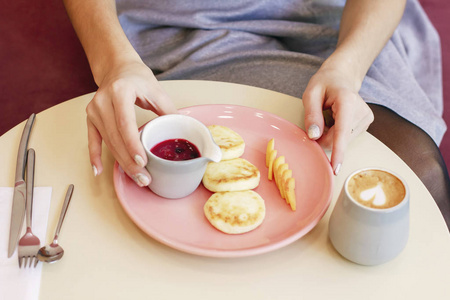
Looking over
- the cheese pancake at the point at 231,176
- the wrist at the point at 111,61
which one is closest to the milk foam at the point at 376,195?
the cheese pancake at the point at 231,176

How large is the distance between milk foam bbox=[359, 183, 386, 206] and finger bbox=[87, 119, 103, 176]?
0.53 m

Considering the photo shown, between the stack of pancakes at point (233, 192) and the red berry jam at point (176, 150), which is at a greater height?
the red berry jam at point (176, 150)

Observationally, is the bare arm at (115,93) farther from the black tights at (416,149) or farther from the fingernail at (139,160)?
the black tights at (416,149)

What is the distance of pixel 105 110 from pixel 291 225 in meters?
0.46

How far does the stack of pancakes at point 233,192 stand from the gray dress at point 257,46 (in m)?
0.42

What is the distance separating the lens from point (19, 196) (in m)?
0.94

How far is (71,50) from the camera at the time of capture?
1.77 m

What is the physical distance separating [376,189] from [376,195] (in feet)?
0.04

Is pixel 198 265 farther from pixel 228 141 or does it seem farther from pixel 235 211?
pixel 228 141

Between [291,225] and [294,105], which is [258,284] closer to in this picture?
[291,225]

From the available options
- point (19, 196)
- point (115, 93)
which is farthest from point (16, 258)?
point (115, 93)

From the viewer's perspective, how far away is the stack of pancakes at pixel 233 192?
884 mm

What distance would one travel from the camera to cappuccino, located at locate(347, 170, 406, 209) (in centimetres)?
77

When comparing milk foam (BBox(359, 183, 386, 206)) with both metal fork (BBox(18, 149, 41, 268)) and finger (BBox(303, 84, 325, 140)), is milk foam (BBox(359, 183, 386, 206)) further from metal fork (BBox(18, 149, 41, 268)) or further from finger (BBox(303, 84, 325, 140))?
metal fork (BBox(18, 149, 41, 268))
